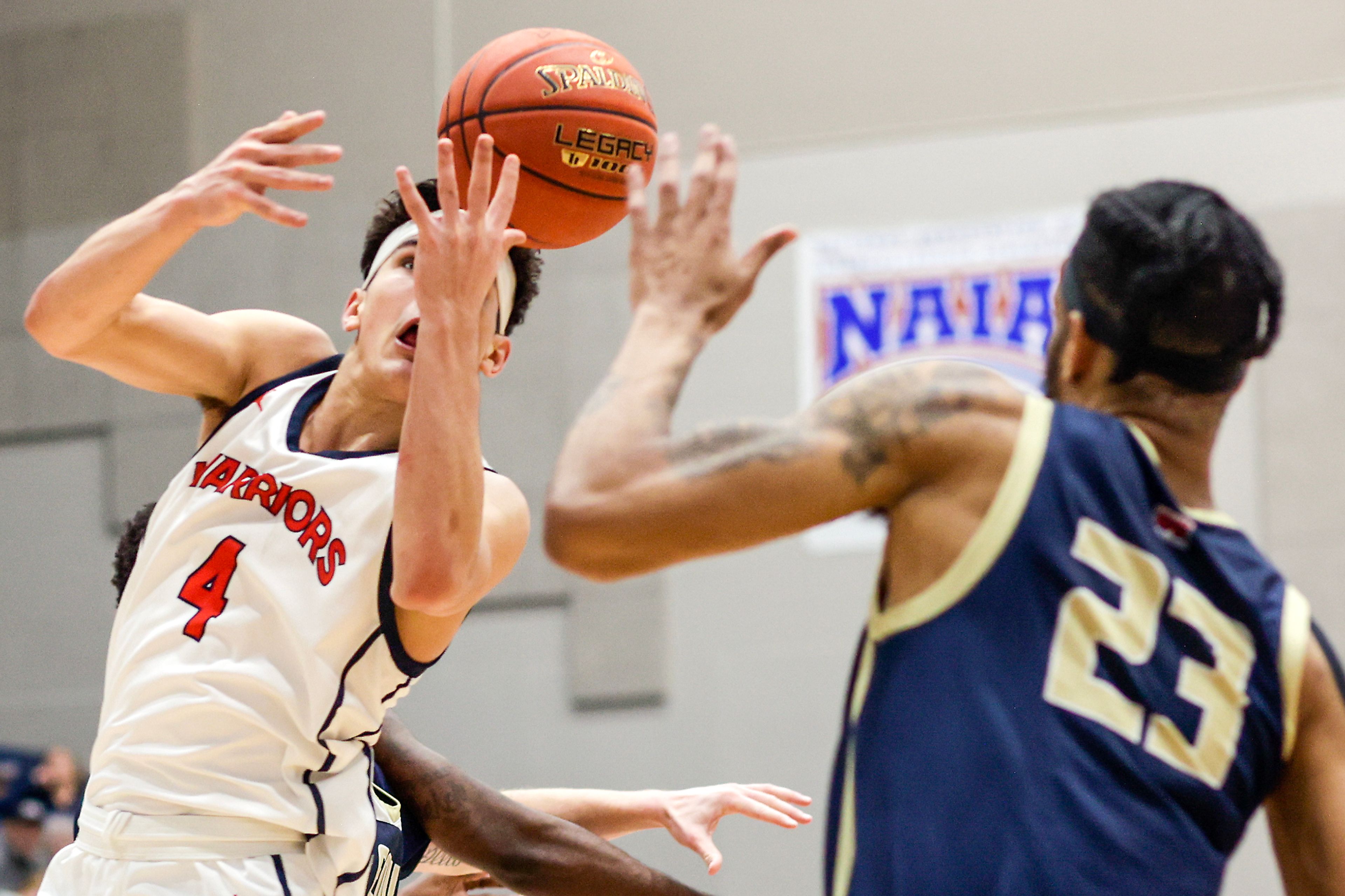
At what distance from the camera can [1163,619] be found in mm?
1599

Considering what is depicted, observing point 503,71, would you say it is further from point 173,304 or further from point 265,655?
point 265,655

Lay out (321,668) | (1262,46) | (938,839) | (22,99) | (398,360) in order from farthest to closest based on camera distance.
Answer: (22,99) → (1262,46) → (398,360) → (321,668) → (938,839)

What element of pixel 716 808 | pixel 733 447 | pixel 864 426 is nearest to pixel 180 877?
pixel 716 808

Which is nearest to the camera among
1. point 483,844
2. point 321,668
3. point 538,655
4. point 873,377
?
point 873,377

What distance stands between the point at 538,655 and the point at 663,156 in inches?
200

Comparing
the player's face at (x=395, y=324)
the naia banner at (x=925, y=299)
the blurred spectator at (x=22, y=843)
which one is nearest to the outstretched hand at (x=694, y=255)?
the player's face at (x=395, y=324)

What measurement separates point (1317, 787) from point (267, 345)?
1.95 metres

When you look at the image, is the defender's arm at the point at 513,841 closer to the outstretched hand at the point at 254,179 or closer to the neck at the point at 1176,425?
the outstretched hand at the point at 254,179

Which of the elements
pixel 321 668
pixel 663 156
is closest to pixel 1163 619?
pixel 663 156

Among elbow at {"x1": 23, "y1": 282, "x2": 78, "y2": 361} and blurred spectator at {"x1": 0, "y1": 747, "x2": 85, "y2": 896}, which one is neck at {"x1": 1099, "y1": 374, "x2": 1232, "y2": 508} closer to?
elbow at {"x1": 23, "y1": 282, "x2": 78, "y2": 361}

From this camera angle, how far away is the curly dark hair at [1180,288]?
5.51 ft

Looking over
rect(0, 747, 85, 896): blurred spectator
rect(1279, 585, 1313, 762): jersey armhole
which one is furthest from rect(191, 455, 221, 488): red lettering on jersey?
rect(0, 747, 85, 896): blurred spectator

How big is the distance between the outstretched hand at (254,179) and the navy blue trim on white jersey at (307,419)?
1.28 ft

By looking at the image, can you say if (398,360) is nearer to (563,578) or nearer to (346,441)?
(346,441)
